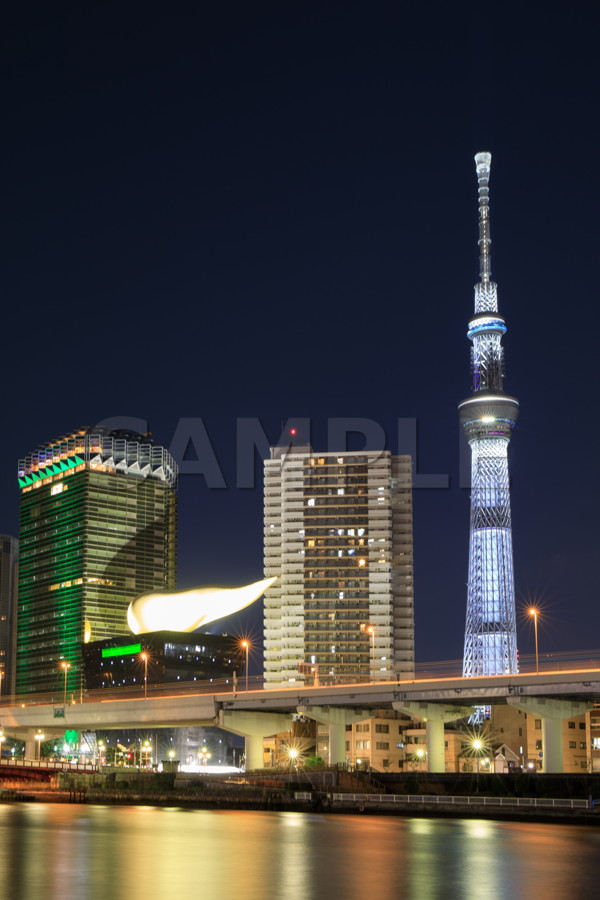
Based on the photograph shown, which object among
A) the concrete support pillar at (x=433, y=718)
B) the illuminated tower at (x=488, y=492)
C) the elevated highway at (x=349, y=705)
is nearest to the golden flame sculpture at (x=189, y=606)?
the elevated highway at (x=349, y=705)

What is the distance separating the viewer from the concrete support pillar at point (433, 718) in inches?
3349

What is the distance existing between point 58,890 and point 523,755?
8698 centimetres

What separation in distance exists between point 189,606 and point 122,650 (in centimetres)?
5393

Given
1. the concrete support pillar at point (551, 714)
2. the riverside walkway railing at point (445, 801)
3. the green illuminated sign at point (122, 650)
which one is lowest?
the riverside walkway railing at point (445, 801)

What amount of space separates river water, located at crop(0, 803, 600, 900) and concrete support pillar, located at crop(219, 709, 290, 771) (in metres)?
27.2

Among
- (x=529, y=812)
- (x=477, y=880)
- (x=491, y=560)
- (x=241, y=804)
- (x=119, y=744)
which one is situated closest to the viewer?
(x=477, y=880)

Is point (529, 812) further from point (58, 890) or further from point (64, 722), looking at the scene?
point (64, 722)

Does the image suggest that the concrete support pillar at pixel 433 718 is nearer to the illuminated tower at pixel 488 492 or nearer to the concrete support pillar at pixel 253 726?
the concrete support pillar at pixel 253 726

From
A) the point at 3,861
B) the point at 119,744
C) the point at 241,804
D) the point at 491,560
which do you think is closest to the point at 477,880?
the point at 3,861

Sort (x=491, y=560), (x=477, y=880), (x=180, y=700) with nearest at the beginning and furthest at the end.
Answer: (x=477, y=880)
(x=180, y=700)
(x=491, y=560)

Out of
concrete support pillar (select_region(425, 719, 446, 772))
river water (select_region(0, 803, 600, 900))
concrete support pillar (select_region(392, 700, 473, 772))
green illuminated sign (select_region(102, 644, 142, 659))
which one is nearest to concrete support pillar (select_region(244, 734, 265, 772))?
concrete support pillar (select_region(392, 700, 473, 772))

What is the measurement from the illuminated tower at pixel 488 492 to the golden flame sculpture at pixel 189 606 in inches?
1588

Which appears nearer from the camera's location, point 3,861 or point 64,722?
point 3,861

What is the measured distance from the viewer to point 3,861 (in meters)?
44.2
